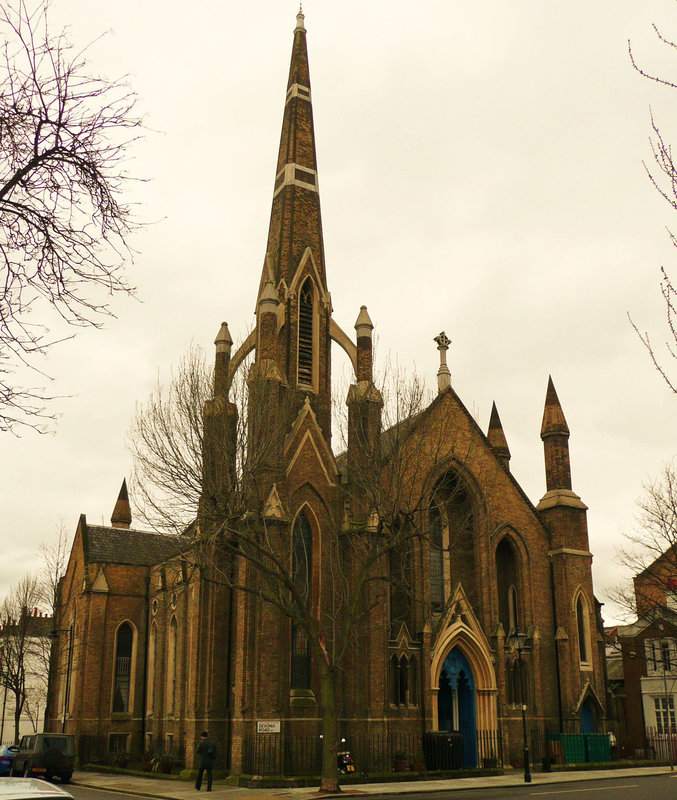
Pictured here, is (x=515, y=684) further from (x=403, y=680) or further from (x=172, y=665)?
(x=172, y=665)

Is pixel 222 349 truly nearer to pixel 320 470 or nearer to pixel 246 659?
pixel 320 470

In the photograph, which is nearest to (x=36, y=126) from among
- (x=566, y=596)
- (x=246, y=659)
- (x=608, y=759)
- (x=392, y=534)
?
(x=392, y=534)

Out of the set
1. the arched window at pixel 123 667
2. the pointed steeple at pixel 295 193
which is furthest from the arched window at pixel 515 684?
the arched window at pixel 123 667

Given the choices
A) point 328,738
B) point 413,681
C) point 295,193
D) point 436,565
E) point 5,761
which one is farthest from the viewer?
point 295,193

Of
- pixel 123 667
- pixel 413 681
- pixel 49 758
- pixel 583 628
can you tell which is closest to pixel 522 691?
pixel 413 681

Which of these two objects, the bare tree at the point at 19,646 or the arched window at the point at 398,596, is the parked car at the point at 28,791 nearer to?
the arched window at the point at 398,596

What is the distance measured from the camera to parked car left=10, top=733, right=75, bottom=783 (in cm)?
2661

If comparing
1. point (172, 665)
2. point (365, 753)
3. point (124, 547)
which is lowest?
point (365, 753)

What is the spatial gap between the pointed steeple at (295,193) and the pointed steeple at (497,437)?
14.3 m

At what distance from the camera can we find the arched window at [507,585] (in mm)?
32812

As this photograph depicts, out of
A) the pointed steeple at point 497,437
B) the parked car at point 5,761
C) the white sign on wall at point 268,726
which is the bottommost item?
the parked car at point 5,761

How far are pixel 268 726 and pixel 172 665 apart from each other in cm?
1142

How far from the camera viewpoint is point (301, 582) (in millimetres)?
28453

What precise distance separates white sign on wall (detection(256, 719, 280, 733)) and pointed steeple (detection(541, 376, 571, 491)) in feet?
53.6
